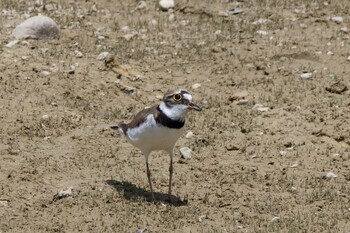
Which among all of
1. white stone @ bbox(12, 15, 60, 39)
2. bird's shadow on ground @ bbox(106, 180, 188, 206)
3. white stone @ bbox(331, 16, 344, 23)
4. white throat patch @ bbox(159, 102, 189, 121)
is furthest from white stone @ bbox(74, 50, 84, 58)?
white stone @ bbox(331, 16, 344, 23)

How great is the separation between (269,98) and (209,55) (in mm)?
1976

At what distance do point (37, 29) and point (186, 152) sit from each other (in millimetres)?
4511

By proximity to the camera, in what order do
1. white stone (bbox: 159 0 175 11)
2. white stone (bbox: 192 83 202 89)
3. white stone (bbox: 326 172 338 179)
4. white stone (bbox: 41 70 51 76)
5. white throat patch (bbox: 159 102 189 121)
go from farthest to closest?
white stone (bbox: 159 0 175 11) → white stone (bbox: 192 83 202 89) → white stone (bbox: 41 70 51 76) → white stone (bbox: 326 172 338 179) → white throat patch (bbox: 159 102 189 121)

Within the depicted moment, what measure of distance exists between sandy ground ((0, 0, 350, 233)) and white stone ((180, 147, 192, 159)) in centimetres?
9

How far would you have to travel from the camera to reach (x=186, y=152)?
11.4 m

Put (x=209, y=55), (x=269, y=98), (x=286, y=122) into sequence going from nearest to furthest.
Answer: (x=286, y=122)
(x=269, y=98)
(x=209, y=55)

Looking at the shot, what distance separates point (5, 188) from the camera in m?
10.1

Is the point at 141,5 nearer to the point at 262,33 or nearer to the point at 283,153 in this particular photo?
the point at 262,33

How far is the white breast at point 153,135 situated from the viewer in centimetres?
948

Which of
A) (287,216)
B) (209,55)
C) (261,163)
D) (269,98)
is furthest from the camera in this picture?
(209,55)

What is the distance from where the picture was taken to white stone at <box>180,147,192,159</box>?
11310 millimetres

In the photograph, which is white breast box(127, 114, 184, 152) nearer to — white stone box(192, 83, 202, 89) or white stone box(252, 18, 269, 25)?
white stone box(192, 83, 202, 89)

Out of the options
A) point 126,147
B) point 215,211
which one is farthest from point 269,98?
point 215,211

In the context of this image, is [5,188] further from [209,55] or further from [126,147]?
[209,55]
